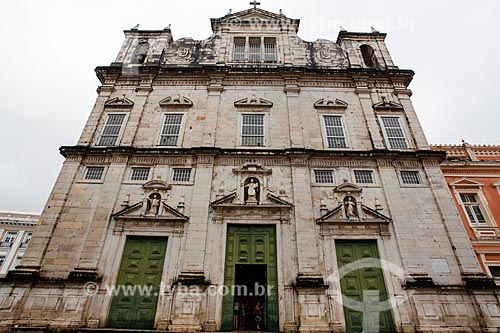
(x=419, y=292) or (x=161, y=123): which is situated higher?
(x=161, y=123)

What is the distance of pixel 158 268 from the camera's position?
1214 centimetres

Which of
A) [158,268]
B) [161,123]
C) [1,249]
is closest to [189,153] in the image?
[161,123]

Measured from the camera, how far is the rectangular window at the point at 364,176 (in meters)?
14.3

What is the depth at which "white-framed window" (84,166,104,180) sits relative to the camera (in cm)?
1433

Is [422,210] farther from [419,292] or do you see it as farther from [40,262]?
[40,262]

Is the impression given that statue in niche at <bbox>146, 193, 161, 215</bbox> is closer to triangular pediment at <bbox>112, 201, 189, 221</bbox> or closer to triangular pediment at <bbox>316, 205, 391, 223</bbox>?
triangular pediment at <bbox>112, 201, 189, 221</bbox>

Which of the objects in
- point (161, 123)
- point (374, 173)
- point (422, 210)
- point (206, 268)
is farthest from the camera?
point (161, 123)

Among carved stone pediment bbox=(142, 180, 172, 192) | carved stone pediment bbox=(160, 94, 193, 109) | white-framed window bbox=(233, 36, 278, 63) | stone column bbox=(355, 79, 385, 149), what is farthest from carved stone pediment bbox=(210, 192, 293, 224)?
white-framed window bbox=(233, 36, 278, 63)

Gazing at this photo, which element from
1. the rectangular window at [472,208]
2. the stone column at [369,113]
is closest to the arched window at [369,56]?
the stone column at [369,113]

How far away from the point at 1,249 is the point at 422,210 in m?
45.4

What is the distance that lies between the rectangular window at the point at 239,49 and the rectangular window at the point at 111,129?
26.1 feet

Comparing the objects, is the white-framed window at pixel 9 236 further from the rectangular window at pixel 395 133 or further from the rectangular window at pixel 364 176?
the rectangular window at pixel 395 133

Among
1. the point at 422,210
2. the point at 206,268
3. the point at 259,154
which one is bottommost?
the point at 206,268

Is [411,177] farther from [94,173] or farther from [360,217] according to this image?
[94,173]
